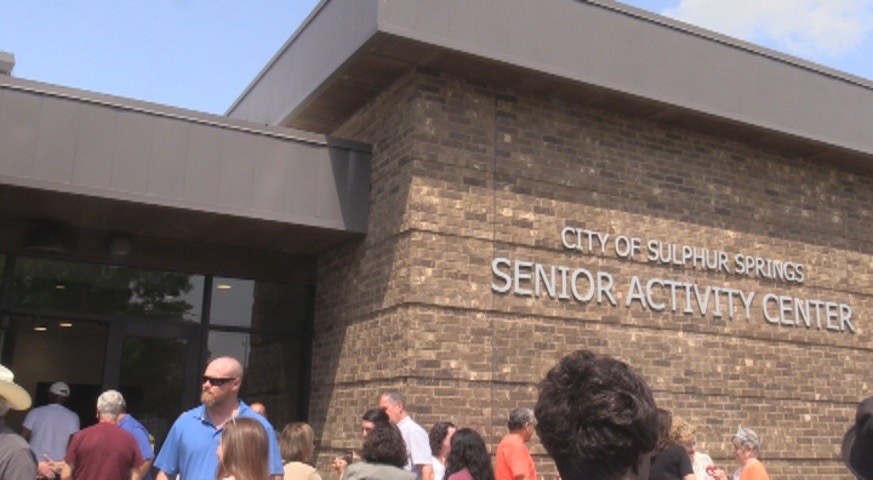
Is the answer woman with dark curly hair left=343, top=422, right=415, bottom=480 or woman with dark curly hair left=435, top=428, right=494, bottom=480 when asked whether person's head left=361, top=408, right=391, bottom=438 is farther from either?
woman with dark curly hair left=435, top=428, right=494, bottom=480

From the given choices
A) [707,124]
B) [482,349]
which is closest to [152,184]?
[482,349]

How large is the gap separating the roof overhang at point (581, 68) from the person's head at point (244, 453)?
553 cm

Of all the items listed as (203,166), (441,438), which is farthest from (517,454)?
(203,166)

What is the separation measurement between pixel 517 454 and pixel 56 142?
5.54 metres

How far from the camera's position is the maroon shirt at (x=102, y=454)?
6973 mm

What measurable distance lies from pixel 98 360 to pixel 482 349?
19.4 ft

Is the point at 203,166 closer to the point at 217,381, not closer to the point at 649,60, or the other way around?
the point at 217,381

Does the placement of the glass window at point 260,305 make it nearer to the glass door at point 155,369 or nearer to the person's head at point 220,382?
the glass door at point 155,369

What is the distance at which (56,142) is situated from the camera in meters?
8.52

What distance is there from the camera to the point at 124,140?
28.8ft

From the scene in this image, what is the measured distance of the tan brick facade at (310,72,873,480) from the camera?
8.80 m

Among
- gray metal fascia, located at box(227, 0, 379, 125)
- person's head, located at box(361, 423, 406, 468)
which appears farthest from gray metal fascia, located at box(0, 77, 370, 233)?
person's head, located at box(361, 423, 406, 468)

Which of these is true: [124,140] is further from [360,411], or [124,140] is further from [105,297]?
[360,411]

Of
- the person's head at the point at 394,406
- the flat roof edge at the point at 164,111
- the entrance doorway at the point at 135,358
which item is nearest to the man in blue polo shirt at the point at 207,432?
the person's head at the point at 394,406
